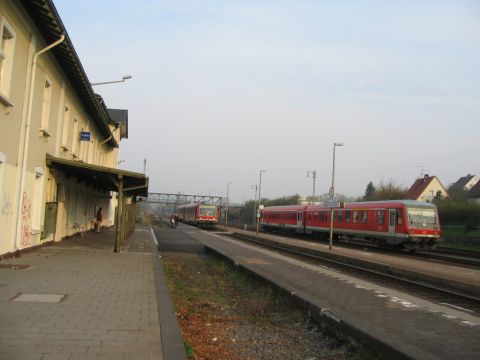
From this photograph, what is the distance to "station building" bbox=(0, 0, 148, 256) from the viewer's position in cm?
1150

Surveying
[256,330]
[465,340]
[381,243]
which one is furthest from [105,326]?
[381,243]

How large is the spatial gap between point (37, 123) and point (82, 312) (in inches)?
344

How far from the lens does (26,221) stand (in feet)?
45.0

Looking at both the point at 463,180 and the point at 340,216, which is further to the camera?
the point at 463,180

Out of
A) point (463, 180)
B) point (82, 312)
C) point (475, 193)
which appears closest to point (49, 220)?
point (82, 312)

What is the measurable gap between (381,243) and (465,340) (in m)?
24.1

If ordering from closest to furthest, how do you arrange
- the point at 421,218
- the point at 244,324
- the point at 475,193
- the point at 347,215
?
the point at 244,324 → the point at 421,218 → the point at 347,215 → the point at 475,193

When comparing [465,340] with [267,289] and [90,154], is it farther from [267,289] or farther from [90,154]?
[90,154]

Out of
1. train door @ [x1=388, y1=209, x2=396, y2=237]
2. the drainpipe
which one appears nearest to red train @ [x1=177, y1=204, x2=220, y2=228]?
train door @ [x1=388, y1=209, x2=396, y2=237]

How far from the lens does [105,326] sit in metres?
6.27

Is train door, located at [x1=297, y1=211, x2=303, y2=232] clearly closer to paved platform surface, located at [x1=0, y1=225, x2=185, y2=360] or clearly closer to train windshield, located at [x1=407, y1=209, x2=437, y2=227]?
train windshield, located at [x1=407, y1=209, x2=437, y2=227]

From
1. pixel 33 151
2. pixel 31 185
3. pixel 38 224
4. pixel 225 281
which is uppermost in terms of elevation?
pixel 33 151

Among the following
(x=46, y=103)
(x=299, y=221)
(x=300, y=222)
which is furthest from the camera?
(x=299, y=221)

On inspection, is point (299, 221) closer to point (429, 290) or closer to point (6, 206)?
point (429, 290)
